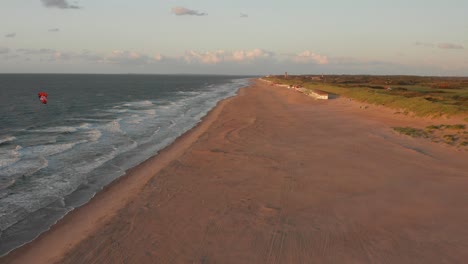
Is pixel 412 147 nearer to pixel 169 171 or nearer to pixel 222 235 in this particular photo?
pixel 169 171

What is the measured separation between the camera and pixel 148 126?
3091 cm

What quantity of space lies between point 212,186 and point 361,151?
920 centimetres

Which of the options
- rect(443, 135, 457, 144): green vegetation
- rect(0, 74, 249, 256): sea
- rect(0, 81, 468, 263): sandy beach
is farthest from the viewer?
rect(443, 135, 457, 144): green vegetation

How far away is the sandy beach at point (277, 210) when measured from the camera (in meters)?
8.72

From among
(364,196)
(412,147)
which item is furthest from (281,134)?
(364,196)

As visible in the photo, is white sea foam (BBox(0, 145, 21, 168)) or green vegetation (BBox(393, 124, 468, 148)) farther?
green vegetation (BBox(393, 124, 468, 148))

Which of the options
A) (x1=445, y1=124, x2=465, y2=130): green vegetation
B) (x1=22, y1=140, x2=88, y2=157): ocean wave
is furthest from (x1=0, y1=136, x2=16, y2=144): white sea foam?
(x1=445, y1=124, x2=465, y2=130): green vegetation

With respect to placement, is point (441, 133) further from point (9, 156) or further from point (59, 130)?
point (59, 130)

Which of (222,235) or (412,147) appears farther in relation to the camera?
(412,147)

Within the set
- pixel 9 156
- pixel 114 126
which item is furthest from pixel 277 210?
pixel 114 126

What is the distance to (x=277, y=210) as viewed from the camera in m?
11.2

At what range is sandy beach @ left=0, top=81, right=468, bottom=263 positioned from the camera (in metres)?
8.72

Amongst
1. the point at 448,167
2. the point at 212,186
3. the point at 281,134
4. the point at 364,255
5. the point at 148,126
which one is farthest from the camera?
the point at 148,126

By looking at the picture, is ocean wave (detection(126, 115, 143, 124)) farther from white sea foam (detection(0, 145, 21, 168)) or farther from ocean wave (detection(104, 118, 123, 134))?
white sea foam (detection(0, 145, 21, 168))
